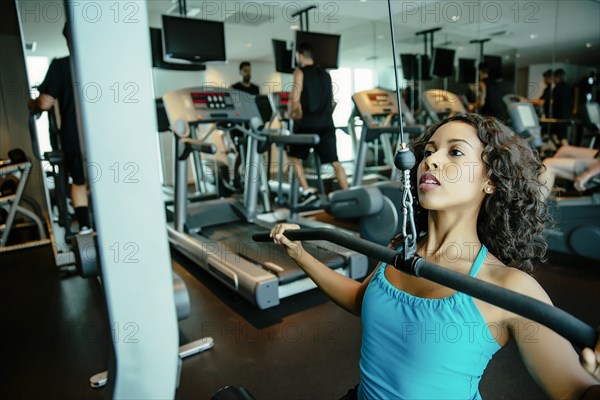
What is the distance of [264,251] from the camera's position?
3.28 metres

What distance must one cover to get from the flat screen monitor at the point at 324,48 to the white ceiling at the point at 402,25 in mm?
662

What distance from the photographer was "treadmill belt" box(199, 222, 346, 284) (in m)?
2.79

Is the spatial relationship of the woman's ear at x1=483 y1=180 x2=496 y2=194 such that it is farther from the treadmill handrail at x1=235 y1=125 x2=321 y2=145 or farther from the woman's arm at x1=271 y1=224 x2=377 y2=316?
the treadmill handrail at x1=235 y1=125 x2=321 y2=145

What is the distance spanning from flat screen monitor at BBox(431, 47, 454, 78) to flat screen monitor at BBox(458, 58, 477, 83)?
416mm

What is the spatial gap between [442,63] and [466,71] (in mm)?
717

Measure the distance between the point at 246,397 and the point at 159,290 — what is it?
34 cm

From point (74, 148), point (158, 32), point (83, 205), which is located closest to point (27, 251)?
point (83, 205)

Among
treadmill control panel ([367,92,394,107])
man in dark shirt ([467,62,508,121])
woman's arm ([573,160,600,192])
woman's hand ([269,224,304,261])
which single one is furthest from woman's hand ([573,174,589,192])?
woman's hand ([269,224,304,261])

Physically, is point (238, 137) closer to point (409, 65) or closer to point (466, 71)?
point (409, 65)

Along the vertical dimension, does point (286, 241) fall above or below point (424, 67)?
below

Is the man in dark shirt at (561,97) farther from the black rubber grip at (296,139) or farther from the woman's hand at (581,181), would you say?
the black rubber grip at (296,139)

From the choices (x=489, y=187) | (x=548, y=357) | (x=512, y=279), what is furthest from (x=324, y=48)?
(x=548, y=357)

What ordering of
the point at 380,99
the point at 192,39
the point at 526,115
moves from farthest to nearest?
1. the point at 380,99
2. the point at 192,39
3. the point at 526,115

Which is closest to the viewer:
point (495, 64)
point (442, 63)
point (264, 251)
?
point (264, 251)
